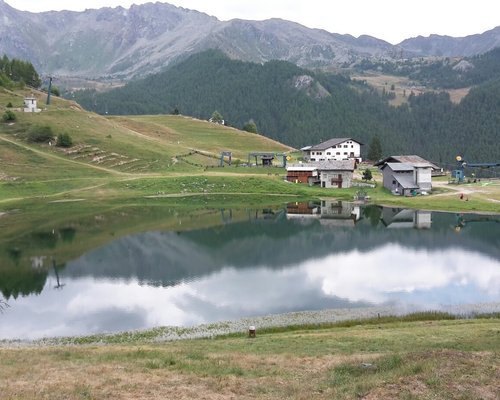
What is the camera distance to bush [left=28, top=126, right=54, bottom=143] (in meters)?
115

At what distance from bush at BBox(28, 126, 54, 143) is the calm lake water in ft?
146

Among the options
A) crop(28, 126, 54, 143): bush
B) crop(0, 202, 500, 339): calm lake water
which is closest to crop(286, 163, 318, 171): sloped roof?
crop(0, 202, 500, 339): calm lake water

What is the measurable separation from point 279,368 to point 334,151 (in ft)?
397

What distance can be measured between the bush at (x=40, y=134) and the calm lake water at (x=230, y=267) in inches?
1751

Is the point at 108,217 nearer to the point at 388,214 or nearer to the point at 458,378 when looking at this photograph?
the point at 388,214

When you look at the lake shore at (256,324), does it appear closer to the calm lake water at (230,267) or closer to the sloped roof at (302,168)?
the calm lake water at (230,267)

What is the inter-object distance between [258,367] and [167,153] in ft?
346

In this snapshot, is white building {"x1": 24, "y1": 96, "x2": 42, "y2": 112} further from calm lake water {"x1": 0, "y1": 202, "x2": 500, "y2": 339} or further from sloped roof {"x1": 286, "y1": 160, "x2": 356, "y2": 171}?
sloped roof {"x1": 286, "y1": 160, "x2": 356, "y2": 171}

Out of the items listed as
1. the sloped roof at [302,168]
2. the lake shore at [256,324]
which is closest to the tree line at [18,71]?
the sloped roof at [302,168]

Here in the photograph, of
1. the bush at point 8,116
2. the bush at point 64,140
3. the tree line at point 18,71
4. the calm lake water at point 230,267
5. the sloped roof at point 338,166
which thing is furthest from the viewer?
the tree line at point 18,71

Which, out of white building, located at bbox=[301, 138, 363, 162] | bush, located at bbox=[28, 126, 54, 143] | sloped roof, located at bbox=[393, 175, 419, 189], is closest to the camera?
sloped roof, located at bbox=[393, 175, 419, 189]

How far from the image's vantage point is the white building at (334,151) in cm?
13662

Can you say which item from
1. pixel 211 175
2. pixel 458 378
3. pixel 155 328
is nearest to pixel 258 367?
pixel 458 378

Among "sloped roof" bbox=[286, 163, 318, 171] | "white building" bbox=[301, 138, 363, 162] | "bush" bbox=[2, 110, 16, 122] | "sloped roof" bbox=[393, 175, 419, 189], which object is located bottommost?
"sloped roof" bbox=[393, 175, 419, 189]
